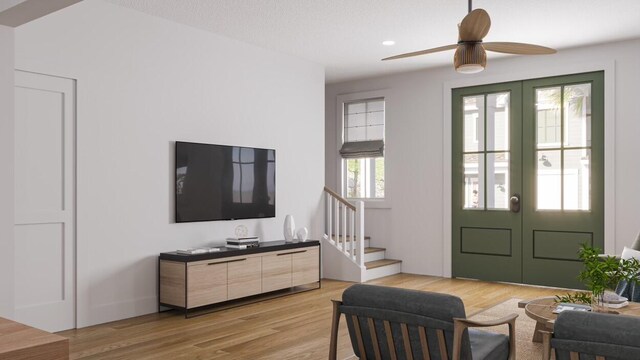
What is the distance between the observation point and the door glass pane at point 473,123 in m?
6.93

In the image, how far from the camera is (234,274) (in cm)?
526

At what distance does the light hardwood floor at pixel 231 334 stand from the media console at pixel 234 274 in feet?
0.49

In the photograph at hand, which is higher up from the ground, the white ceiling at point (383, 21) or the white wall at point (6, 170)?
the white ceiling at point (383, 21)

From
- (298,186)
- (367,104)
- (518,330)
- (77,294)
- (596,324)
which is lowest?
(518,330)

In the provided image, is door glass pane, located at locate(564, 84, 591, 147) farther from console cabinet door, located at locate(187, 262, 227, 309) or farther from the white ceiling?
console cabinet door, located at locate(187, 262, 227, 309)

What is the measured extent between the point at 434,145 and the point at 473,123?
59cm

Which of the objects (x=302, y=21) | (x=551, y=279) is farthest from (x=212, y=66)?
(x=551, y=279)

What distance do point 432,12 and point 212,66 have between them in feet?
7.46

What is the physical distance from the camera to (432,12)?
16.4 feet

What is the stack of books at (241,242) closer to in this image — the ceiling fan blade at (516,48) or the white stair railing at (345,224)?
the white stair railing at (345,224)

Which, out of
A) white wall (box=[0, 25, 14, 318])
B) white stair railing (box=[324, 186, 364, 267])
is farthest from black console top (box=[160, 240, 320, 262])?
white wall (box=[0, 25, 14, 318])

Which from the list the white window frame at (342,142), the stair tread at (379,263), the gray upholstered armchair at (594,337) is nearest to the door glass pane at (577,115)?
the white window frame at (342,142)

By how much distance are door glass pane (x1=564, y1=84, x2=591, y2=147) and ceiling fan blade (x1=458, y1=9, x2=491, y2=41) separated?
3.30 meters

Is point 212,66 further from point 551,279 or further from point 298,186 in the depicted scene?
point 551,279
